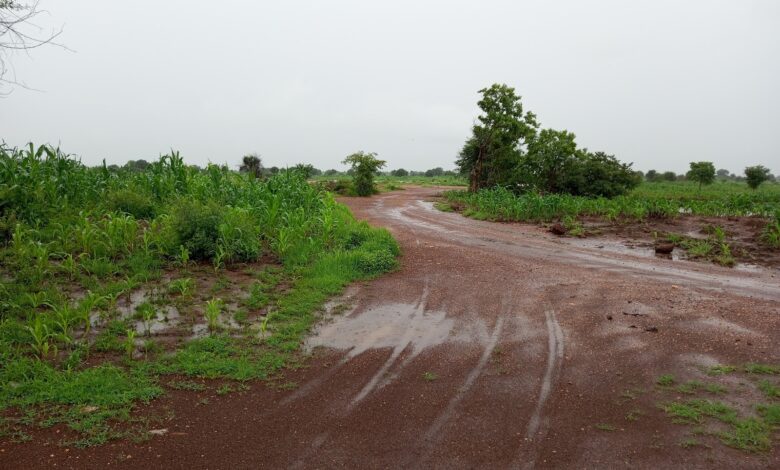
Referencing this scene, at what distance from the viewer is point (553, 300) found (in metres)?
7.53

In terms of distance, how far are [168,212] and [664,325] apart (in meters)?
9.38

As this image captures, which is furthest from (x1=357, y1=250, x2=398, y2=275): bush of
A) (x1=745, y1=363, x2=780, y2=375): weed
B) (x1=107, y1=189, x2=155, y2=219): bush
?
(x1=745, y1=363, x2=780, y2=375): weed

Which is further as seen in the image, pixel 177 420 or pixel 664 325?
pixel 664 325

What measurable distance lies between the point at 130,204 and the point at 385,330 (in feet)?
23.2

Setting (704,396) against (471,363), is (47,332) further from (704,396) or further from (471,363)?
(704,396)

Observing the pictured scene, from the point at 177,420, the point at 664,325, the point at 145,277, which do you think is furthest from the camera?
the point at 145,277

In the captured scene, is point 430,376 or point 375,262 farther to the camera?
point 375,262

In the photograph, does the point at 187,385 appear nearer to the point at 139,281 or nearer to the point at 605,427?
Answer: the point at 139,281

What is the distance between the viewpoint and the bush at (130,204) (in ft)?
34.0

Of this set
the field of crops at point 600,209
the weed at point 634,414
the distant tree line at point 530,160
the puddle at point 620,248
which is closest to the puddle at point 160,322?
the weed at point 634,414

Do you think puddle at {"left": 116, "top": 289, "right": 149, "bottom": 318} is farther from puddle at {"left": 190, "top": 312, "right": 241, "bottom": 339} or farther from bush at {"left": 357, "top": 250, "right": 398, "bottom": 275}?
bush at {"left": 357, "top": 250, "right": 398, "bottom": 275}

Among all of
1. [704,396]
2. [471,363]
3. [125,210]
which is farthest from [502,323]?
[125,210]

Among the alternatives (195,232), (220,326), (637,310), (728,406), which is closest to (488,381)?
(728,406)

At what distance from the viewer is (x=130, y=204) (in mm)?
10469
